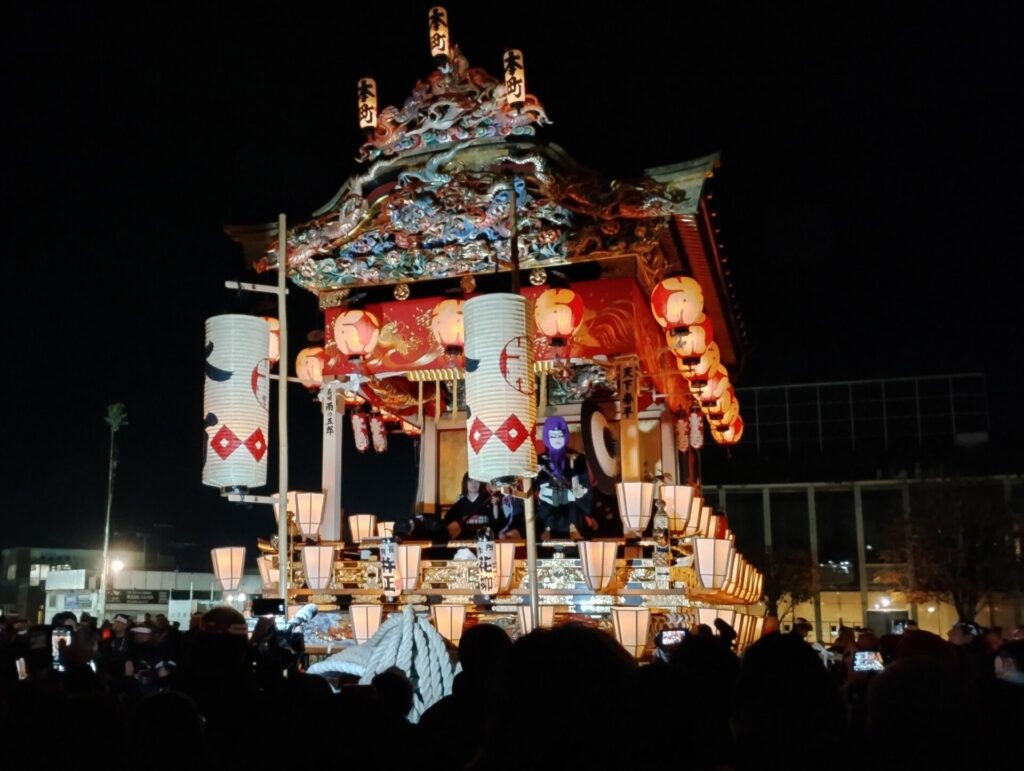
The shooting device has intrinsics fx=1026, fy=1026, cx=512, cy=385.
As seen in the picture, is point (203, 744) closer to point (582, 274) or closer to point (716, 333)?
point (582, 274)

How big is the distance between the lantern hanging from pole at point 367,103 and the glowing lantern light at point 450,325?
108 inches

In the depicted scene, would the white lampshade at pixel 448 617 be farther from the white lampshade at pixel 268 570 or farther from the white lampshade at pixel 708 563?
the white lampshade at pixel 708 563

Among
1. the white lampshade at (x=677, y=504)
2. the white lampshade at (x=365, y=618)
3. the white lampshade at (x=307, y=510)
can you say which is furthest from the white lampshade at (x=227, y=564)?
the white lampshade at (x=677, y=504)

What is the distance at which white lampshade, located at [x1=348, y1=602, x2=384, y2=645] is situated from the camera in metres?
13.3

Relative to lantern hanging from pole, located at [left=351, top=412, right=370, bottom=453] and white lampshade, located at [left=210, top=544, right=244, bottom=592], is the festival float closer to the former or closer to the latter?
white lampshade, located at [left=210, top=544, right=244, bottom=592]

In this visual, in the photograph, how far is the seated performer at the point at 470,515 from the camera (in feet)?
50.1

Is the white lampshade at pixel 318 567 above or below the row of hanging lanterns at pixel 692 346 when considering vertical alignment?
below

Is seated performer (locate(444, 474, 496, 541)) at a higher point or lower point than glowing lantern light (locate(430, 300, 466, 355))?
lower

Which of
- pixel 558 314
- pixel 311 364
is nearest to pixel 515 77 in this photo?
pixel 558 314

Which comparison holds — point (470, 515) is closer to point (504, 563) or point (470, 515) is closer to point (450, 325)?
point (504, 563)

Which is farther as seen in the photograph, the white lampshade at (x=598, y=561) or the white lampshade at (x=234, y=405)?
the white lampshade at (x=234, y=405)

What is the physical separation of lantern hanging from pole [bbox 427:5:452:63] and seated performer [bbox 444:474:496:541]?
608cm

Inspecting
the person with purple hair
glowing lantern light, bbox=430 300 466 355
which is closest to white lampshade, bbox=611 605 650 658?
the person with purple hair

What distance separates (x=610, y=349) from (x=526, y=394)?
10.0 ft
